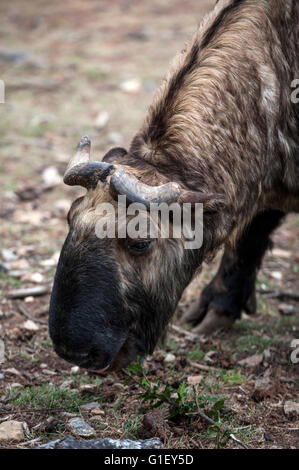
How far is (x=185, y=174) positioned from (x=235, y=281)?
5.46 feet

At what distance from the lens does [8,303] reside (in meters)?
5.30


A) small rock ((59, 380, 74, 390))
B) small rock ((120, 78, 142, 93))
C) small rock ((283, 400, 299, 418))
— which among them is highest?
Result: small rock ((120, 78, 142, 93))

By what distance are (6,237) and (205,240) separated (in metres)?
3.16

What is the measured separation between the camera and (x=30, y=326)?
492 centimetres

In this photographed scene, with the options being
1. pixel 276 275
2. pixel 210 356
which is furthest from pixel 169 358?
pixel 276 275

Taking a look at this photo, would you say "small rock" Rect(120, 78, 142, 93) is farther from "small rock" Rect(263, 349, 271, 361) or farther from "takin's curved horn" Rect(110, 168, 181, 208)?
"takin's curved horn" Rect(110, 168, 181, 208)

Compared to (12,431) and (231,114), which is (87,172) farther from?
(12,431)

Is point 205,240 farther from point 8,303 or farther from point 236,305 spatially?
point 8,303

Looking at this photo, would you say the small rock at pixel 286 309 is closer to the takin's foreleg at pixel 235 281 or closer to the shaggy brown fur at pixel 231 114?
the takin's foreleg at pixel 235 281

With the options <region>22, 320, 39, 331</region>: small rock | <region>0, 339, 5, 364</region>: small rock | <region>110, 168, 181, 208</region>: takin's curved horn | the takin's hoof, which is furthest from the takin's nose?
the takin's hoof

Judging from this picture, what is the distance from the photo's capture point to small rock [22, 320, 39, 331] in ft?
16.0

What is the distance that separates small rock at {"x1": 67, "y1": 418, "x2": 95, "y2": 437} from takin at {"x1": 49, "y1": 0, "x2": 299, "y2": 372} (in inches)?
13.2

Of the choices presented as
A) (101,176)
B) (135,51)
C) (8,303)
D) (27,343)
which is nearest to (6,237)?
(8,303)

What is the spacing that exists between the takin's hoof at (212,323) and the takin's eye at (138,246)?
1.78m
